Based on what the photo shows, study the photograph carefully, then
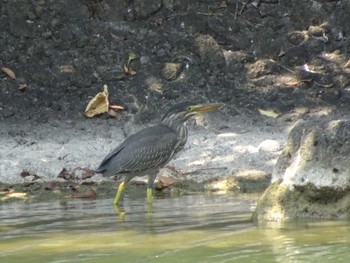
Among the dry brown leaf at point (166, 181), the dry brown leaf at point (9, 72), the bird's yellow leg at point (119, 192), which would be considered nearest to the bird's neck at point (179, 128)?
Answer: the dry brown leaf at point (166, 181)

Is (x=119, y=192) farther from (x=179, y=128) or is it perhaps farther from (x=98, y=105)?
(x=98, y=105)

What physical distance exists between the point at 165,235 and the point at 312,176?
1.30 meters

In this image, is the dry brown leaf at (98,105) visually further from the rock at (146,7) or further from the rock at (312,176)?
the rock at (312,176)

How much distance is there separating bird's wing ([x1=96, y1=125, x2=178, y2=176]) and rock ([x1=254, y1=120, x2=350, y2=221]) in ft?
8.51

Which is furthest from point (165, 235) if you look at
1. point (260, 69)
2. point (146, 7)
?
point (146, 7)

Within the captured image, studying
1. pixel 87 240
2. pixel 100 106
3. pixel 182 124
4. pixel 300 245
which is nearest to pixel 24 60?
pixel 100 106

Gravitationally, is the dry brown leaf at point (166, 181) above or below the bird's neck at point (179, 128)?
below

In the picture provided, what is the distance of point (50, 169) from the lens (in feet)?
39.0

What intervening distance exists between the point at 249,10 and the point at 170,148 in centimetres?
522

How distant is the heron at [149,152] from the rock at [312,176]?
238cm

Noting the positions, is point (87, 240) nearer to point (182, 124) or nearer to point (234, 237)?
point (234, 237)

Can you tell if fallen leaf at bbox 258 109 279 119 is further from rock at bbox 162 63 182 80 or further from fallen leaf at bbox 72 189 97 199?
fallen leaf at bbox 72 189 97 199

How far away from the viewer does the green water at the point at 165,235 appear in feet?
22.6

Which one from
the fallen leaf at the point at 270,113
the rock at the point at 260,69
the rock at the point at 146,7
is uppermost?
the rock at the point at 146,7
